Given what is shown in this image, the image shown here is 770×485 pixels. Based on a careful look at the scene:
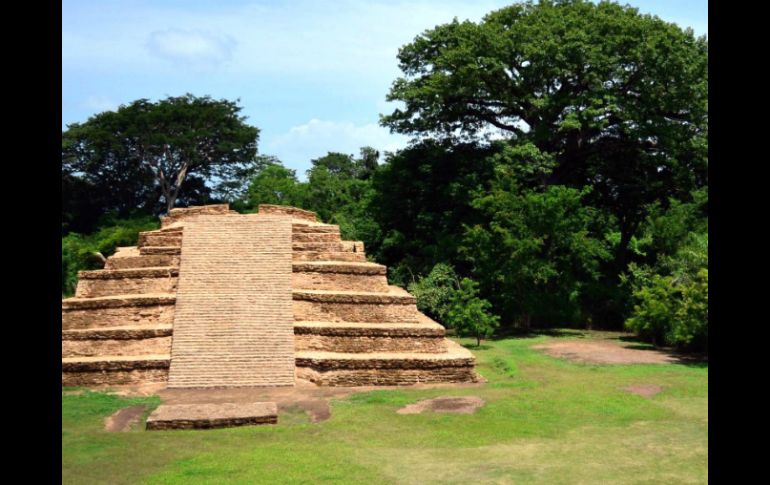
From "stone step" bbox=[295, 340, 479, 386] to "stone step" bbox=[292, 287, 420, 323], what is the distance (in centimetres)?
169

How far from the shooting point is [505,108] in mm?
27734

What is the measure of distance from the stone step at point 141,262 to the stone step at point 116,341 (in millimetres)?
2883

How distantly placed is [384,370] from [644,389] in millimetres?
5413

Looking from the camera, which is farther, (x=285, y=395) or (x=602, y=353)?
(x=602, y=353)

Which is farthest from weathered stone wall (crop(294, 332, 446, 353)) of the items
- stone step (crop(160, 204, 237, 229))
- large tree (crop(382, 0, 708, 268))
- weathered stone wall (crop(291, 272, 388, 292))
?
large tree (crop(382, 0, 708, 268))

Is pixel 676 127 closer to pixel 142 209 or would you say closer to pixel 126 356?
pixel 126 356

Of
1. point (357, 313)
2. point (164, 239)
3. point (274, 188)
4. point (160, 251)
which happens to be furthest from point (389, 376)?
point (274, 188)

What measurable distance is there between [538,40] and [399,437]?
19.3m

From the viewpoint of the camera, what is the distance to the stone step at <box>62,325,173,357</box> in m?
15.5

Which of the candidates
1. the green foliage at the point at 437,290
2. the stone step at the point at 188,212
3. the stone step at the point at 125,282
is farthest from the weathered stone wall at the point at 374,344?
the stone step at the point at 188,212

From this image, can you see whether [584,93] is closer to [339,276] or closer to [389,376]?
[339,276]

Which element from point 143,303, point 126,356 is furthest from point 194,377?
point 143,303

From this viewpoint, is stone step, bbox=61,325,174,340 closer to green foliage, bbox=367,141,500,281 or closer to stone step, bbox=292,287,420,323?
stone step, bbox=292,287,420,323

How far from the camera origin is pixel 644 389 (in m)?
13.8
